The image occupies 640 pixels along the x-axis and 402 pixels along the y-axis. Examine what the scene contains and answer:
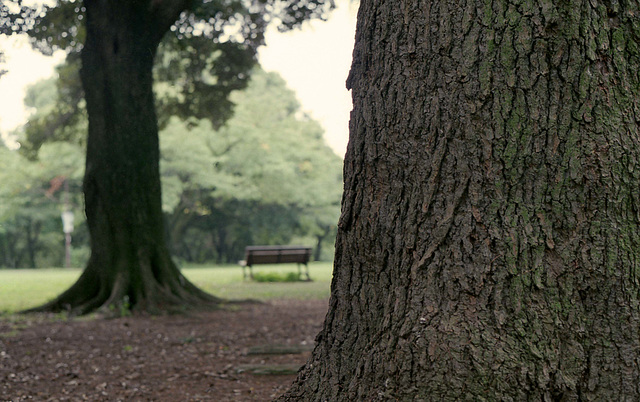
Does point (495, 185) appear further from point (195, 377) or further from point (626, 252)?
point (195, 377)

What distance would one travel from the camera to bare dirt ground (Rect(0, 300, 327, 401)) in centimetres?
466

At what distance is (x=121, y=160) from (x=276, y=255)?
8293mm

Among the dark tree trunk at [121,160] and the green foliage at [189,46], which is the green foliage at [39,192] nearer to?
the green foliage at [189,46]

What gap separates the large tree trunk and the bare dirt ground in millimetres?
2251

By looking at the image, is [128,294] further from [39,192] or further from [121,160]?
[39,192]

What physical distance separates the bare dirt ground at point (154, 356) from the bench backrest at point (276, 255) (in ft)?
24.9

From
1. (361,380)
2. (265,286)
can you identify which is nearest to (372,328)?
(361,380)

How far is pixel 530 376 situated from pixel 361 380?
0.69 meters

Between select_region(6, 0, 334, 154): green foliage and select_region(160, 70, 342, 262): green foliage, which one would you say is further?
select_region(160, 70, 342, 262): green foliage

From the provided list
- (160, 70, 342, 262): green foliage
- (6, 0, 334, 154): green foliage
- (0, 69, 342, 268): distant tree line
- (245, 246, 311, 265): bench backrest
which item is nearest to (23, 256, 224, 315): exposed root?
(6, 0, 334, 154): green foliage

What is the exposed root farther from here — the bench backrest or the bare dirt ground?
the bench backrest

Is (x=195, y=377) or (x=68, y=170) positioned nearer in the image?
(x=195, y=377)

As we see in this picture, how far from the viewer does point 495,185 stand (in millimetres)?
2406

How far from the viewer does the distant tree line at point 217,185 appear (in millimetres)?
30078
